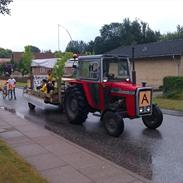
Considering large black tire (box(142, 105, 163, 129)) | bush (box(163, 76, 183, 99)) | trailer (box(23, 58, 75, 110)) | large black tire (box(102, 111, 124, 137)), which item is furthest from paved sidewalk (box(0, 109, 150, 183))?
bush (box(163, 76, 183, 99))

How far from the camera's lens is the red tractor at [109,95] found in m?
11.0

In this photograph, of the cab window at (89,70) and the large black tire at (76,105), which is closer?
the cab window at (89,70)

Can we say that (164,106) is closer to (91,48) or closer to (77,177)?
(77,177)

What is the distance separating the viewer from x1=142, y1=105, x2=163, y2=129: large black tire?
1169cm

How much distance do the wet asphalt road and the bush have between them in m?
7.87

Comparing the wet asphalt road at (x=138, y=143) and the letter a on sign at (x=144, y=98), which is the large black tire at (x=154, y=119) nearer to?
the wet asphalt road at (x=138, y=143)

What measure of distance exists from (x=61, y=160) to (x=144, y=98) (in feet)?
13.0

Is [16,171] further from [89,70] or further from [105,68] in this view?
[89,70]

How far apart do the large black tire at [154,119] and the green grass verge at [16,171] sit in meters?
5.26

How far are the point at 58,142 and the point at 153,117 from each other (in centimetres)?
345

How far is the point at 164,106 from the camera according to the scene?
59.8 feet

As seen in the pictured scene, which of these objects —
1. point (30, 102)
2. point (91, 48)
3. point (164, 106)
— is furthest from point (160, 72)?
point (91, 48)

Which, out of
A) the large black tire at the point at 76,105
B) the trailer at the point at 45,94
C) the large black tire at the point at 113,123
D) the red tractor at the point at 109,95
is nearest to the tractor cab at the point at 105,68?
the red tractor at the point at 109,95

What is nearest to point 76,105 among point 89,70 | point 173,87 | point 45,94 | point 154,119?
point 89,70
